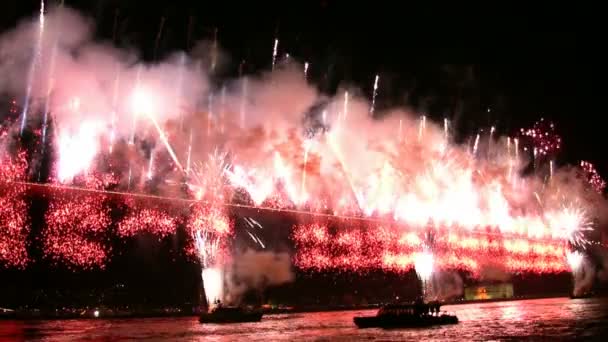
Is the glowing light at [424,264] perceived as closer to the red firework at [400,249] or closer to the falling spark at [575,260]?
the red firework at [400,249]

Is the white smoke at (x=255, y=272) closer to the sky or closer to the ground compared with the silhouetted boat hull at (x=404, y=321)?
closer to the sky

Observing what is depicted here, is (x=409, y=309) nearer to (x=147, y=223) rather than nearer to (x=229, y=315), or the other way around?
(x=229, y=315)

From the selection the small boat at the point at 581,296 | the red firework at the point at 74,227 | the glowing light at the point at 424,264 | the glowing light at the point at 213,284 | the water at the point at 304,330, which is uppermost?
the red firework at the point at 74,227

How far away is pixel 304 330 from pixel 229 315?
8830mm

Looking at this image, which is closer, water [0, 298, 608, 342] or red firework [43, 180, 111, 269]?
water [0, 298, 608, 342]

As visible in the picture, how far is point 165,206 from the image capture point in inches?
1495

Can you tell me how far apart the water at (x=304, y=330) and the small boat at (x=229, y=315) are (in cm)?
77

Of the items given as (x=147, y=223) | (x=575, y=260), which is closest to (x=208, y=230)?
(x=147, y=223)

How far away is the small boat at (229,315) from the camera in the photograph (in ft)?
131

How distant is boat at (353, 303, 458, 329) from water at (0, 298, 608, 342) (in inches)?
54.9

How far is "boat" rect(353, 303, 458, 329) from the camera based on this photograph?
3791 cm

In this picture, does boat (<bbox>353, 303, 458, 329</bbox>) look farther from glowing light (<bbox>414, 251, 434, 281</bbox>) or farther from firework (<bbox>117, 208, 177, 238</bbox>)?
firework (<bbox>117, 208, 177, 238</bbox>)

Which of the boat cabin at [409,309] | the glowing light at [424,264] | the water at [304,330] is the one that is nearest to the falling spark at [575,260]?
the glowing light at [424,264]

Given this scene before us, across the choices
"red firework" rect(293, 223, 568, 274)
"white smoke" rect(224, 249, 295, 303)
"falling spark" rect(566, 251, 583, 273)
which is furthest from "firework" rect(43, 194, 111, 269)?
"falling spark" rect(566, 251, 583, 273)
